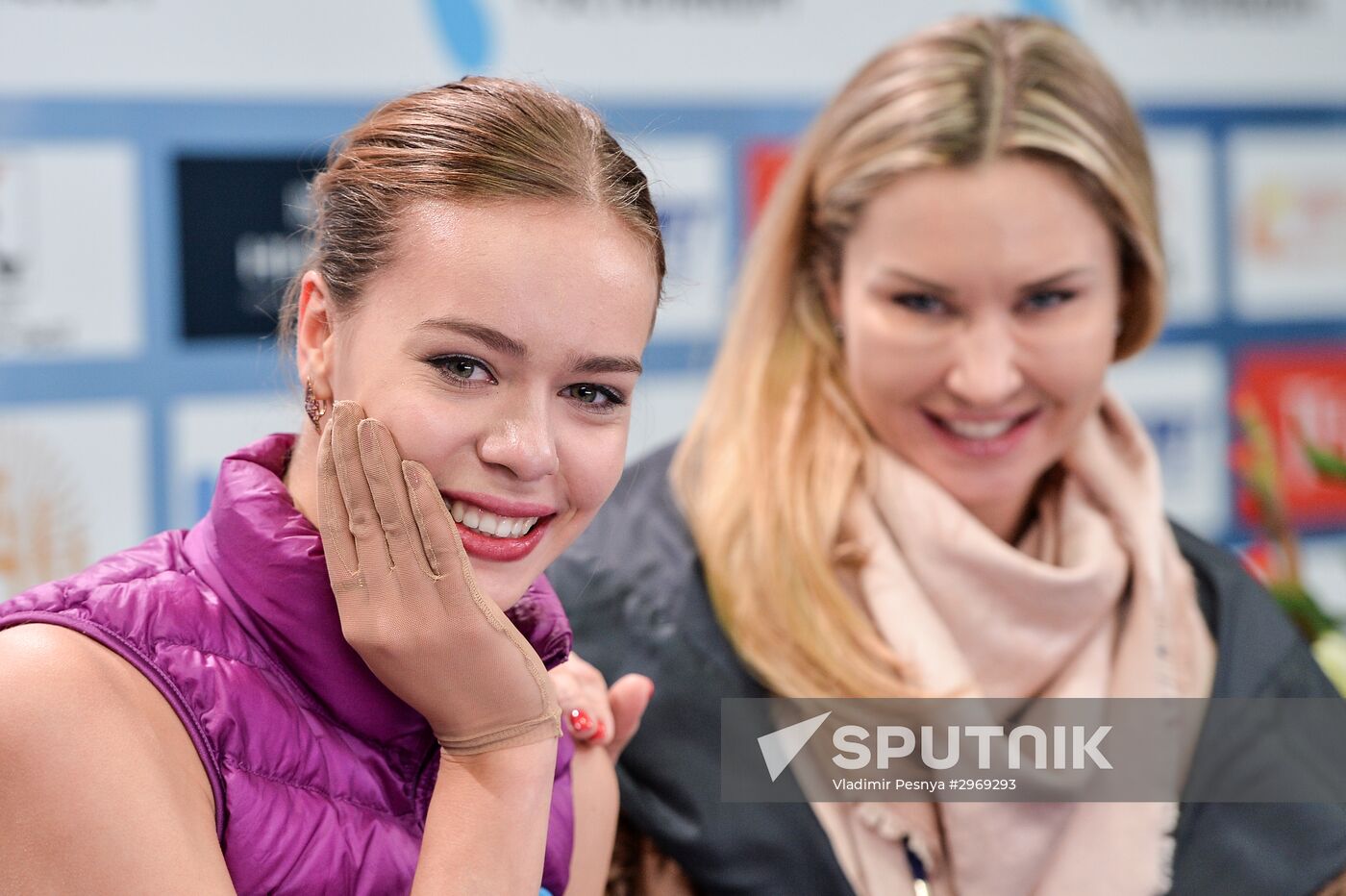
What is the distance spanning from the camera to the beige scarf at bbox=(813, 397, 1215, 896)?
1.68 metres

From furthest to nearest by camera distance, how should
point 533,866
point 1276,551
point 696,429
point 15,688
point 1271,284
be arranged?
point 1271,284, point 1276,551, point 696,429, point 533,866, point 15,688

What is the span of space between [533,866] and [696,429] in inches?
37.8

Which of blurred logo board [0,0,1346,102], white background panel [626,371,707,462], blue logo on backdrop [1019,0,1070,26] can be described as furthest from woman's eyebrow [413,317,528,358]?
blue logo on backdrop [1019,0,1070,26]

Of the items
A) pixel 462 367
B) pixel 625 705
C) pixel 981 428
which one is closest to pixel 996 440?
pixel 981 428

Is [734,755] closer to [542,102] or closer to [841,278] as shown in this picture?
[841,278]

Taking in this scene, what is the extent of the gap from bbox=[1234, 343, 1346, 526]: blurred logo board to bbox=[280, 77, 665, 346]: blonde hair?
2.67 meters

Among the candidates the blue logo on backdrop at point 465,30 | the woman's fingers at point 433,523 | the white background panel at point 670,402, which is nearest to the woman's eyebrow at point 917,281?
the woman's fingers at point 433,523

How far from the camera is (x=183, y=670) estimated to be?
1.04 metres

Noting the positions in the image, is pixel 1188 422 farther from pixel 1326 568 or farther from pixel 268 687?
pixel 268 687

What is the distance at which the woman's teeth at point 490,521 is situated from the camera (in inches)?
42.8

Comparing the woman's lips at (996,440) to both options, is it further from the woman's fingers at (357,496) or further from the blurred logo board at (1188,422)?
the blurred logo board at (1188,422)

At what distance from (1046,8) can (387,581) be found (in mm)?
2583

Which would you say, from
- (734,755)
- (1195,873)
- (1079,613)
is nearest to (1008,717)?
(1079,613)

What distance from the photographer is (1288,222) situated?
350cm
